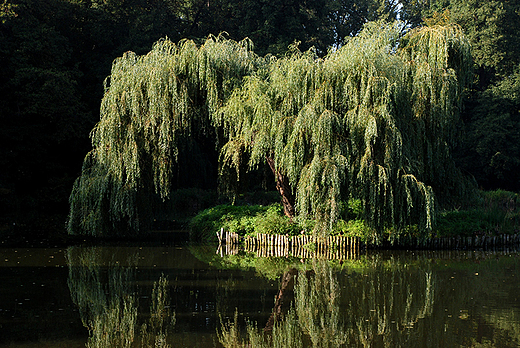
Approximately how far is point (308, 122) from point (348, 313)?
7.01 m

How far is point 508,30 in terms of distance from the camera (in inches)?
1607

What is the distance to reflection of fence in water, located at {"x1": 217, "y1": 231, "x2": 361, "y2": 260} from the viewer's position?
16141mm

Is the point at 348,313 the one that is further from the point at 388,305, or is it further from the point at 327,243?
the point at 327,243

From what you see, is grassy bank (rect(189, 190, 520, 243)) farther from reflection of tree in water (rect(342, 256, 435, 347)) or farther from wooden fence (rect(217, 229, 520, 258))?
reflection of tree in water (rect(342, 256, 435, 347))

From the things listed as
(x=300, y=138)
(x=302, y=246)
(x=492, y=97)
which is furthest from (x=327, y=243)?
(x=492, y=97)

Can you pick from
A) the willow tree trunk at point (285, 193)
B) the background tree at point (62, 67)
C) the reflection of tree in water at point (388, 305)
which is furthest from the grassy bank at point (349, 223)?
the background tree at point (62, 67)

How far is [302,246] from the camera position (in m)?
16.5

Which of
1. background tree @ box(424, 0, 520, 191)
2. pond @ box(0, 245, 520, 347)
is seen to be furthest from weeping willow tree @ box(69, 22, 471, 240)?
background tree @ box(424, 0, 520, 191)

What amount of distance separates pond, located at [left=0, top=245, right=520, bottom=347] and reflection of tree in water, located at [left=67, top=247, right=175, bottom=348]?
0.02m

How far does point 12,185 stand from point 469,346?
26.9 meters

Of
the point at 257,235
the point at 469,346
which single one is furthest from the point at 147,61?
the point at 469,346

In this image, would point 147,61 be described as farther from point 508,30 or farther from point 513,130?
point 508,30

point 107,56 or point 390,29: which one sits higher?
point 107,56

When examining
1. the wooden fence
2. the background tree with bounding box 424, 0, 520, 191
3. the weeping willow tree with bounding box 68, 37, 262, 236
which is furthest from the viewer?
the background tree with bounding box 424, 0, 520, 191
